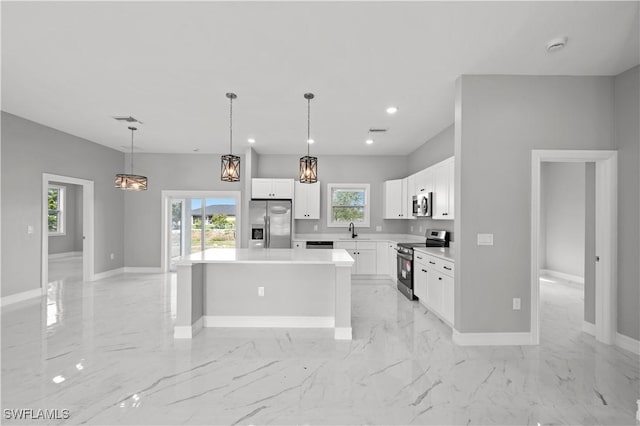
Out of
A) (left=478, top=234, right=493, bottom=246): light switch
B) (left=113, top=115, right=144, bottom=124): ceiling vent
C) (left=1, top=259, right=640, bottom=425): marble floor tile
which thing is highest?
(left=113, top=115, right=144, bottom=124): ceiling vent

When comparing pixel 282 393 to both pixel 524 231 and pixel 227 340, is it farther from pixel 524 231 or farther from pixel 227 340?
pixel 524 231

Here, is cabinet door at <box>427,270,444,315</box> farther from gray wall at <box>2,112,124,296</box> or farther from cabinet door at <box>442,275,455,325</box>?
gray wall at <box>2,112,124,296</box>

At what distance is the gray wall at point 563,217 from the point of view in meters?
6.27

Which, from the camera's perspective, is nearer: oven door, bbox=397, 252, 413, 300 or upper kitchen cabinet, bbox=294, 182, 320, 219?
oven door, bbox=397, 252, 413, 300

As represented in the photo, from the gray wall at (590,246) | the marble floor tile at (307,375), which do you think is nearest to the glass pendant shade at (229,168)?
the marble floor tile at (307,375)

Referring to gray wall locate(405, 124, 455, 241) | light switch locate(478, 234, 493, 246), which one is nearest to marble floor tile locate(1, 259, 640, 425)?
light switch locate(478, 234, 493, 246)

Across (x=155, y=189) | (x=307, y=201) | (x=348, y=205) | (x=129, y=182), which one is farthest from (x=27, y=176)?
(x=348, y=205)

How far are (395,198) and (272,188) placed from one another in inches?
103

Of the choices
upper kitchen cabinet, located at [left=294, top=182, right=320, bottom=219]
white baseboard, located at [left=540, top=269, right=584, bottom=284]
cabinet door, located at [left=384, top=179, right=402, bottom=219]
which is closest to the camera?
white baseboard, located at [left=540, top=269, right=584, bottom=284]

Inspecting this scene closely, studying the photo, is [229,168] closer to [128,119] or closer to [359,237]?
[128,119]

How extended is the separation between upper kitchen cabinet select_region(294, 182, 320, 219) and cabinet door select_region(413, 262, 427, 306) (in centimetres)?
265

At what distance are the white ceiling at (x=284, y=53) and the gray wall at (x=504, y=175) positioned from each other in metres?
0.30

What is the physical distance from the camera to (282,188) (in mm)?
6582

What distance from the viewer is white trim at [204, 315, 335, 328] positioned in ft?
12.1
